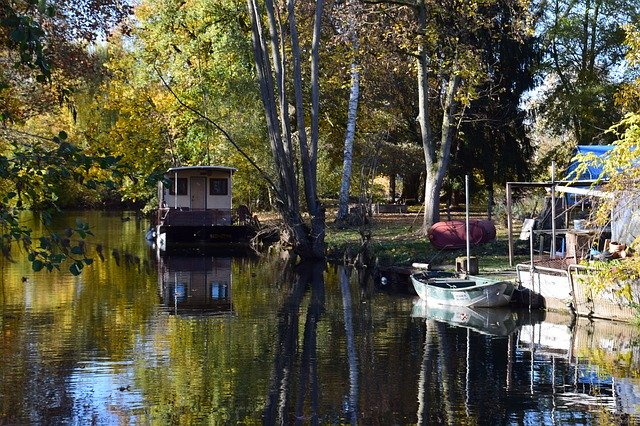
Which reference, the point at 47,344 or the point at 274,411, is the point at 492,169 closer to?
the point at 47,344

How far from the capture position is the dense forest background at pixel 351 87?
3216 centimetres

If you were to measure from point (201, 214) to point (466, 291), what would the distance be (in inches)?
867

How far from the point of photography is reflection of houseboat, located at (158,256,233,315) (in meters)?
24.2

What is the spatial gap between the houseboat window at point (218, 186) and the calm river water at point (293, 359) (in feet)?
60.4

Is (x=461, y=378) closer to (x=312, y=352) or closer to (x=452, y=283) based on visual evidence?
(x=312, y=352)

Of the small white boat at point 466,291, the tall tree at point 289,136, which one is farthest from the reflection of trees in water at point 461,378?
the tall tree at point 289,136

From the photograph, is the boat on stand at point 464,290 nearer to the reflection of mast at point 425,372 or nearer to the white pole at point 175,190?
the reflection of mast at point 425,372

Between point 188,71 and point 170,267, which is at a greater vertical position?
point 188,71

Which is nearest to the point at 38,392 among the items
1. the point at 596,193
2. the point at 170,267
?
the point at 596,193

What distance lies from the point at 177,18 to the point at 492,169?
62.5ft

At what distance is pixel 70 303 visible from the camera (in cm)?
2417

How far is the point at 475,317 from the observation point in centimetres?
2252

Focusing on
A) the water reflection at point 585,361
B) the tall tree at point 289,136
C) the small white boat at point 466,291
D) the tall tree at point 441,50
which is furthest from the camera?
the tall tree at point 289,136

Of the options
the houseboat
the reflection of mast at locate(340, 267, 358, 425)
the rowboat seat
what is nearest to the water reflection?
the reflection of mast at locate(340, 267, 358, 425)
